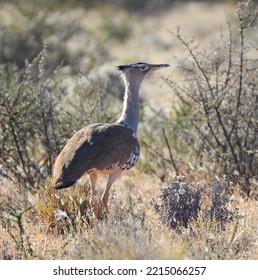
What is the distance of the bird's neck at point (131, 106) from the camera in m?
6.05

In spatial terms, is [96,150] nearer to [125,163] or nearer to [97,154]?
[97,154]

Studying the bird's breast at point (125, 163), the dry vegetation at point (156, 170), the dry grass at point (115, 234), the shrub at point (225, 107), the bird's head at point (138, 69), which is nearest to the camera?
the dry grass at point (115, 234)

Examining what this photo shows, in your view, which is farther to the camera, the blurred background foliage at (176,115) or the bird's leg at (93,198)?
the blurred background foliage at (176,115)

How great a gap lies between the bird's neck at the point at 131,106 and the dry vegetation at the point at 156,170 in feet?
1.53

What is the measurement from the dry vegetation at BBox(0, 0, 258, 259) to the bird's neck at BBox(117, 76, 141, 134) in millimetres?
465

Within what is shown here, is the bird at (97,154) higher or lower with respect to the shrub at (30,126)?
lower

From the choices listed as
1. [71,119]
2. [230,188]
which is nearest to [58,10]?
[71,119]

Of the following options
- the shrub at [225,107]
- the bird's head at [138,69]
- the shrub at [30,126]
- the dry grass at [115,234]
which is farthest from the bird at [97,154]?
the shrub at [30,126]

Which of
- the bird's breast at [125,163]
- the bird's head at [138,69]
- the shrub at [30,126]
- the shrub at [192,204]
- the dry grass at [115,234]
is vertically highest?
the bird's head at [138,69]

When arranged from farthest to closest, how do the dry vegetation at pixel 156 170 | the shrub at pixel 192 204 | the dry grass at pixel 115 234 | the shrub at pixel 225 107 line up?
the shrub at pixel 225 107
the shrub at pixel 192 204
the dry vegetation at pixel 156 170
the dry grass at pixel 115 234

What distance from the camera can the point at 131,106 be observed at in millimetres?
6113

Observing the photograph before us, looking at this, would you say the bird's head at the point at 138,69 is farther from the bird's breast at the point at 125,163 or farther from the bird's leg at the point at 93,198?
the bird's leg at the point at 93,198

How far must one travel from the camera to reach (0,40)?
13.6m
